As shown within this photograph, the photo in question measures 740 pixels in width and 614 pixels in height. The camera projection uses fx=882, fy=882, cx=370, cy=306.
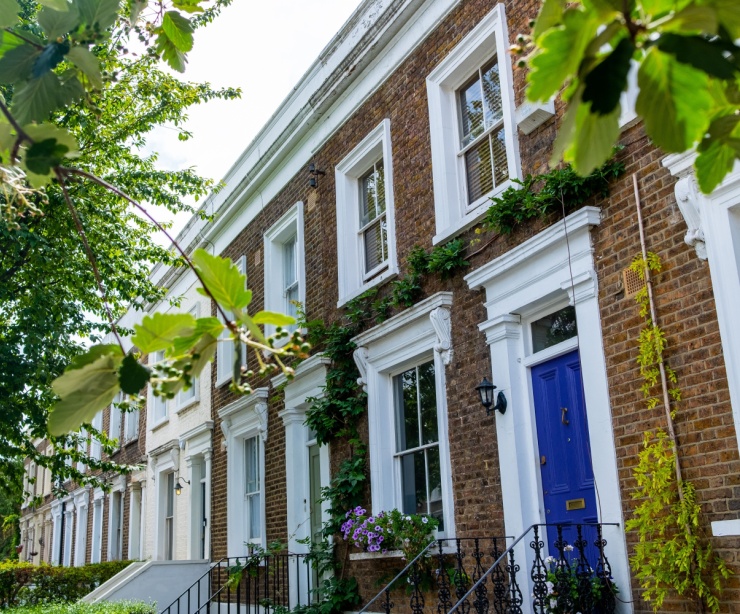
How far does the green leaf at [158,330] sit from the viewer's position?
5.47 feet

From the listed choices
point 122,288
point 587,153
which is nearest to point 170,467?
point 122,288

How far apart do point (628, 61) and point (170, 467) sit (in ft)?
58.5

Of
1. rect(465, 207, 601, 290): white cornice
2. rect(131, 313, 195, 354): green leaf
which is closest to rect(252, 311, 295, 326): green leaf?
rect(131, 313, 195, 354): green leaf

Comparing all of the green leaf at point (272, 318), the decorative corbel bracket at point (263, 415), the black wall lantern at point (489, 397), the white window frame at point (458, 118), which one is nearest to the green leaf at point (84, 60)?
the green leaf at point (272, 318)

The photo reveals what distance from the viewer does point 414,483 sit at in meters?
9.29

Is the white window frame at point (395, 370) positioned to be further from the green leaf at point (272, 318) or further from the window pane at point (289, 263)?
the green leaf at point (272, 318)

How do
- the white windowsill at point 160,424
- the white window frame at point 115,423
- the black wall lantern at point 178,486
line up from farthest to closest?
the white window frame at point 115,423 < the white windowsill at point 160,424 < the black wall lantern at point 178,486

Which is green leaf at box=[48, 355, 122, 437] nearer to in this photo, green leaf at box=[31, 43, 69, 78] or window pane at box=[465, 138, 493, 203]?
green leaf at box=[31, 43, 69, 78]

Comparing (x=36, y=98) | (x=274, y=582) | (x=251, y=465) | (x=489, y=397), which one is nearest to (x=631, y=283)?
(x=489, y=397)

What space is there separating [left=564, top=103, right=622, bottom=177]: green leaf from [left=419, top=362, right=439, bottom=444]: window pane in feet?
24.7

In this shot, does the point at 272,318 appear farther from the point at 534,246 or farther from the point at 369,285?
the point at 369,285

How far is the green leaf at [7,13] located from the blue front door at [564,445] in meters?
5.56

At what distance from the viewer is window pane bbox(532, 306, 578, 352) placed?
7.30 metres

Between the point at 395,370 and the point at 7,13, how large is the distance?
25.3 ft
